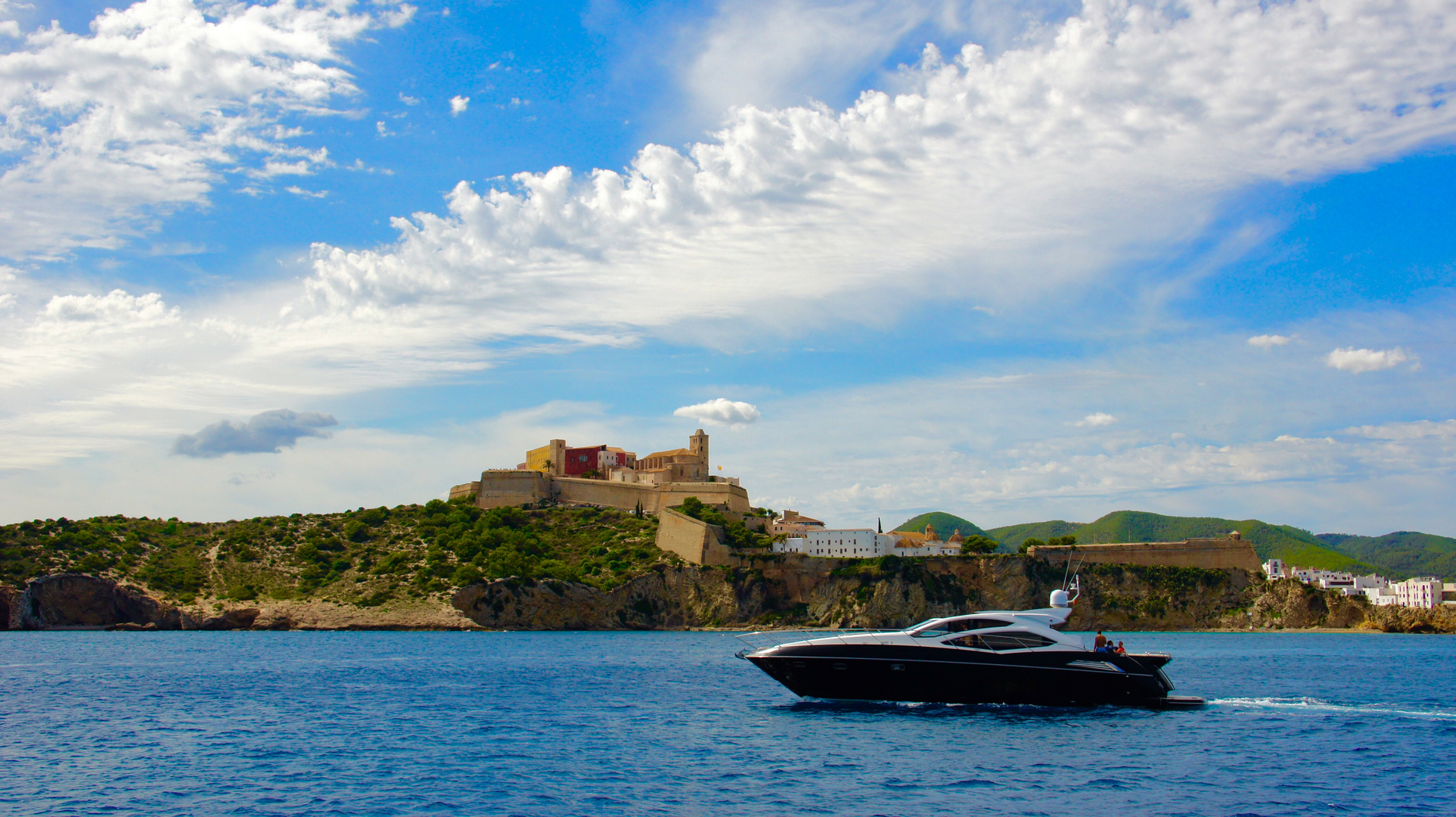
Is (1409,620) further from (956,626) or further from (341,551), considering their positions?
(341,551)

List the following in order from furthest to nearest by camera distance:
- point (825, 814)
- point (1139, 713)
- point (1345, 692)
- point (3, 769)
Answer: point (1345, 692) → point (1139, 713) → point (3, 769) → point (825, 814)

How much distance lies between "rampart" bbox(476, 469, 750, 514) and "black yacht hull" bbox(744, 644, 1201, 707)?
8185cm

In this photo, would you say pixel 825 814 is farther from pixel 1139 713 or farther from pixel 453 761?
pixel 1139 713

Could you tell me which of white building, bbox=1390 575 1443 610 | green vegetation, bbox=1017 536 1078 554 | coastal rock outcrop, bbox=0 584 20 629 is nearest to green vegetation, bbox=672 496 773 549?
green vegetation, bbox=1017 536 1078 554

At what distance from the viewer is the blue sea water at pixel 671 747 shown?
20547 mm

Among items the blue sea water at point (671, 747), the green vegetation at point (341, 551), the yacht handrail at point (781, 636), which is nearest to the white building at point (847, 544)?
the green vegetation at point (341, 551)

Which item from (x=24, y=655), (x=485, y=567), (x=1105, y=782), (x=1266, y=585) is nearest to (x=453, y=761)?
(x=1105, y=782)

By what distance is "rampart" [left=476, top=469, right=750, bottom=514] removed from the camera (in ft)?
374

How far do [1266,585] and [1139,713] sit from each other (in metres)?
81.6

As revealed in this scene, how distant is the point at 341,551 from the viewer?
100062 millimetres

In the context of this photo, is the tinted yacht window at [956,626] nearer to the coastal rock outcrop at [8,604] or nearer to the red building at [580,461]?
the coastal rock outcrop at [8,604]

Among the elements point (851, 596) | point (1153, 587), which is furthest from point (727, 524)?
point (1153, 587)

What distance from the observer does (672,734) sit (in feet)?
94.7

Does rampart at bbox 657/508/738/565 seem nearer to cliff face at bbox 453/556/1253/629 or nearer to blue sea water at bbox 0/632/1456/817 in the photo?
cliff face at bbox 453/556/1253/629
